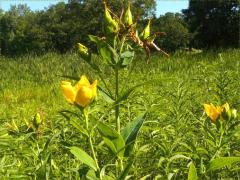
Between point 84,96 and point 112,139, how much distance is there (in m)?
0.15

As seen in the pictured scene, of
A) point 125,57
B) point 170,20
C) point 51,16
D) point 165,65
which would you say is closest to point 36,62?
point 165,65

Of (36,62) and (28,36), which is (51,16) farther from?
(36,62)

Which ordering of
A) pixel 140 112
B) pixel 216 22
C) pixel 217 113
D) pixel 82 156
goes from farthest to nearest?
pixel 216 22 → pixel 140 112 → pixel 217 113 → pixel 82 156

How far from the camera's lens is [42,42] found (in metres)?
47.3

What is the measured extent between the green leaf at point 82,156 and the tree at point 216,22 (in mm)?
34296

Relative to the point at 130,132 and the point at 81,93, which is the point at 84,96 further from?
the point at 130,132

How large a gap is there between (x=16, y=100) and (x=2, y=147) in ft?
15.4

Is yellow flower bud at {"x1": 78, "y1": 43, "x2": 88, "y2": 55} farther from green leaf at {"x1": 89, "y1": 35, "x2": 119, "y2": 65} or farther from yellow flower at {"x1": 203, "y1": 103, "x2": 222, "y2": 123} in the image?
yellow flower at {"x1": 203, "y1": 103, "x2": 222, "y2": 123}

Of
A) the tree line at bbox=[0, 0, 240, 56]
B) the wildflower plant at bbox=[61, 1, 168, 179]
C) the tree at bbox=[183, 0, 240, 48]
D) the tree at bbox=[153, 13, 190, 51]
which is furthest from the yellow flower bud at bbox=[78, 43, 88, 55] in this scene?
the tree at bbox=[153, 13, 190, 51]

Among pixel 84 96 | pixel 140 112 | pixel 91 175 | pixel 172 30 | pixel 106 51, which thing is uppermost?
pixel 172 30

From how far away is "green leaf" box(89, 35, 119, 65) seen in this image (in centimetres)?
127

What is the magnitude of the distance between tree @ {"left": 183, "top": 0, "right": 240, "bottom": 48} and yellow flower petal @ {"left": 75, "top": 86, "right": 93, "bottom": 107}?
34232 millimetres

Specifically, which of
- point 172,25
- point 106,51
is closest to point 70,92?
point 106,51

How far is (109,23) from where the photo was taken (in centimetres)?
126
